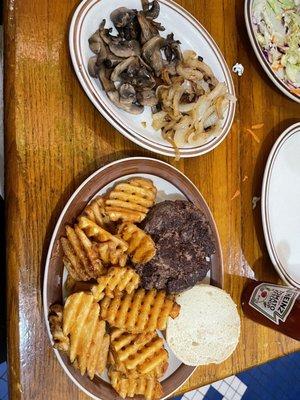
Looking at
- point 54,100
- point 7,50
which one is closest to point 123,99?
point 54,100

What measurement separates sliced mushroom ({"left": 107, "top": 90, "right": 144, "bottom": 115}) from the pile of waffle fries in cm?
30

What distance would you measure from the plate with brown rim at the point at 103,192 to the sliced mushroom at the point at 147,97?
0.75ft

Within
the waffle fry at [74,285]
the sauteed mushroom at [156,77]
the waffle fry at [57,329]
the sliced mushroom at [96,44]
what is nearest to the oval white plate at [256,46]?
the sauteed mushroom at [156,77]

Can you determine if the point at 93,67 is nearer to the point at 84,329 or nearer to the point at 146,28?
the point at 146,28

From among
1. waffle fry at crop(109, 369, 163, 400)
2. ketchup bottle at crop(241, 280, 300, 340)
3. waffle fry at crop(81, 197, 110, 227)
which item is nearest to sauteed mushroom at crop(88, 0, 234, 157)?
waffle fry at crop(81, 197, 110, 227)

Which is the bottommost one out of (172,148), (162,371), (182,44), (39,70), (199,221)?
(162,371)

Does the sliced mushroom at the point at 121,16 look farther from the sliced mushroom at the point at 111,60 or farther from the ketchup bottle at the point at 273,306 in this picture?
the ketchup bottle at the point at 273,306

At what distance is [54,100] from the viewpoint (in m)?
1.80

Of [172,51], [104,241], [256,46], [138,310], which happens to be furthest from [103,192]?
[256,46]

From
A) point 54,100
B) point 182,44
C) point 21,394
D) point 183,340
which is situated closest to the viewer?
point 21,394

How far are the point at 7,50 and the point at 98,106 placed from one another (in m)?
0.38

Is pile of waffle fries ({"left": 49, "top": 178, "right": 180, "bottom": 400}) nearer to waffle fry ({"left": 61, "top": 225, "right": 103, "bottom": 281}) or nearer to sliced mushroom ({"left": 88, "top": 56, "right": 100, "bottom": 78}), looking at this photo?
waffle fry ({"left": 61, "top": 225, "right": 103, "bottom": 281})

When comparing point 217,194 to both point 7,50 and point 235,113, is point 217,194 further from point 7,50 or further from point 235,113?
point 7,50

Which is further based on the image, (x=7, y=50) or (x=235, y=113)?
(x=235, y=113)
